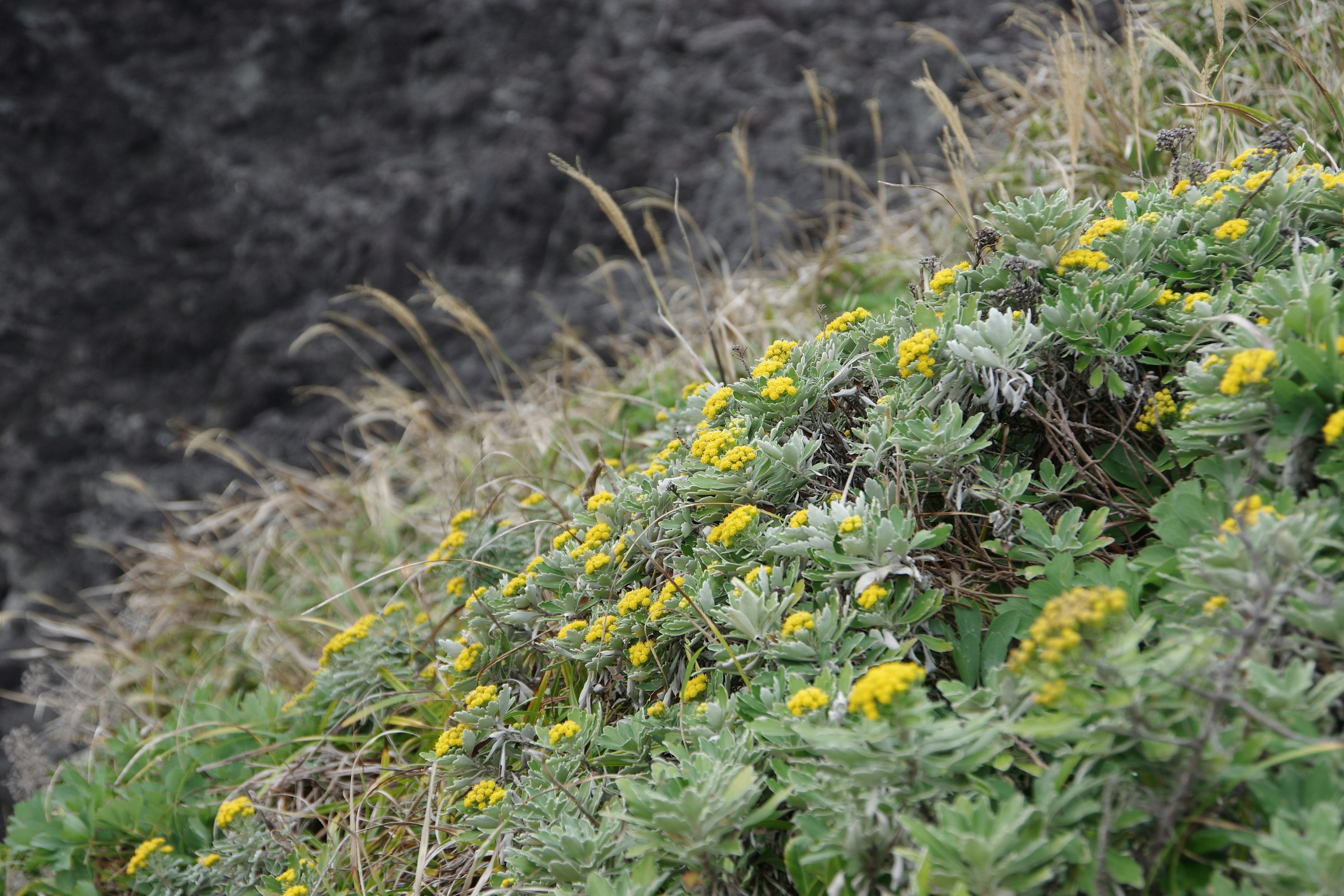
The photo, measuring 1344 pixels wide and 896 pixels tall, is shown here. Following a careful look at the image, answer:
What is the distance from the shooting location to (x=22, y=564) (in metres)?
4.12

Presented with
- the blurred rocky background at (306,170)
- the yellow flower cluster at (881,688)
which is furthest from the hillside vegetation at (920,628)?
Answer: the blurred rocky background at (306,170)

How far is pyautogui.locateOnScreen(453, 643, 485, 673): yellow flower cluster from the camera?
1839 millimetres

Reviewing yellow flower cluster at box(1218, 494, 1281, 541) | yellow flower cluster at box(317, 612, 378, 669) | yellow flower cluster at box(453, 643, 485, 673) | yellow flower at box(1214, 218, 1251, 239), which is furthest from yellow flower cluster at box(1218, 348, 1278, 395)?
yellow flower cluster at box(317, 612, 378, 669)

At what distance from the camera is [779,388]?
5.34ft

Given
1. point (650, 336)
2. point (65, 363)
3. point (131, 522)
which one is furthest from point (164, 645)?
point (650, 336)

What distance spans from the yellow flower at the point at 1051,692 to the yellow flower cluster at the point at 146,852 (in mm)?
1976

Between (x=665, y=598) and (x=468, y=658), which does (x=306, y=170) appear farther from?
(x=665, y=598)

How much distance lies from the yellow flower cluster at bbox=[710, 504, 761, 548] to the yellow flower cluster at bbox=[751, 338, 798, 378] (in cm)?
33

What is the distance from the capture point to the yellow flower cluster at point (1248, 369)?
113 centimetres

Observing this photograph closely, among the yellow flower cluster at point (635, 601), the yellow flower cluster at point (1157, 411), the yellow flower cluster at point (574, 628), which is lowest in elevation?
the yellow flower cluster at point (574, 628)

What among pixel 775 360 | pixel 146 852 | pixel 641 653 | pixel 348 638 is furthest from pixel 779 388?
pixel 146 852

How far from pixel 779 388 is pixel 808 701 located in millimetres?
661

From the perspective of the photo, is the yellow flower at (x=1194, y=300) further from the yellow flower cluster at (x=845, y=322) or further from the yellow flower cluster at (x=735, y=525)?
the yellow flower cluster at (x=735, y=525)

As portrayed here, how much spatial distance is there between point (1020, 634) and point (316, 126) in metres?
4.66
